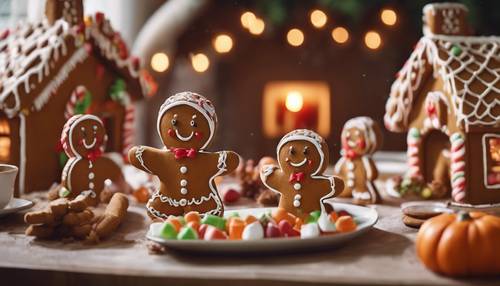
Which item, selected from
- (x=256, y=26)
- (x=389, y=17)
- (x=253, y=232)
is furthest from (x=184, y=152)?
(x=389, y=17)

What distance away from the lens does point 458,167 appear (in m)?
1.73

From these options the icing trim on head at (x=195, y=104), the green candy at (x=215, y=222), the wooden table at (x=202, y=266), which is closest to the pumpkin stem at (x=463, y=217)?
the wooden table at (x=202, y=266)

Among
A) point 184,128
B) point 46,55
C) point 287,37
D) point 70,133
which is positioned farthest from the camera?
point 287,37

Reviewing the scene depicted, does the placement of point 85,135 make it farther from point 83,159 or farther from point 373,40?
point 373,40

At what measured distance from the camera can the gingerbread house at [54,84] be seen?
1.88 metres

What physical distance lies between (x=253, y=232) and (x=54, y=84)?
3.48 feet

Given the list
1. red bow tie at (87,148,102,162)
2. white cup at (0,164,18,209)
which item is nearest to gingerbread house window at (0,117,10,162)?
red bow tie at (87,148,102,162)

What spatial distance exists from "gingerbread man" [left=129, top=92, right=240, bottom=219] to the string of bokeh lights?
65.4 inches

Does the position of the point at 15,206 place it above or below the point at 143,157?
below

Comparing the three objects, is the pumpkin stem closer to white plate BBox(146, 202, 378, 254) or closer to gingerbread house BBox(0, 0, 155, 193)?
white plate BBox(146, 202, 378, 254)

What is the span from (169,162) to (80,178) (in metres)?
0.38

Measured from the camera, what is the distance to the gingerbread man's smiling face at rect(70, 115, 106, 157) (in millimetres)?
1688

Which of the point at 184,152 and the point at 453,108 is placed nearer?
the point at 184,152

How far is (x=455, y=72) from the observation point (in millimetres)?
1774
